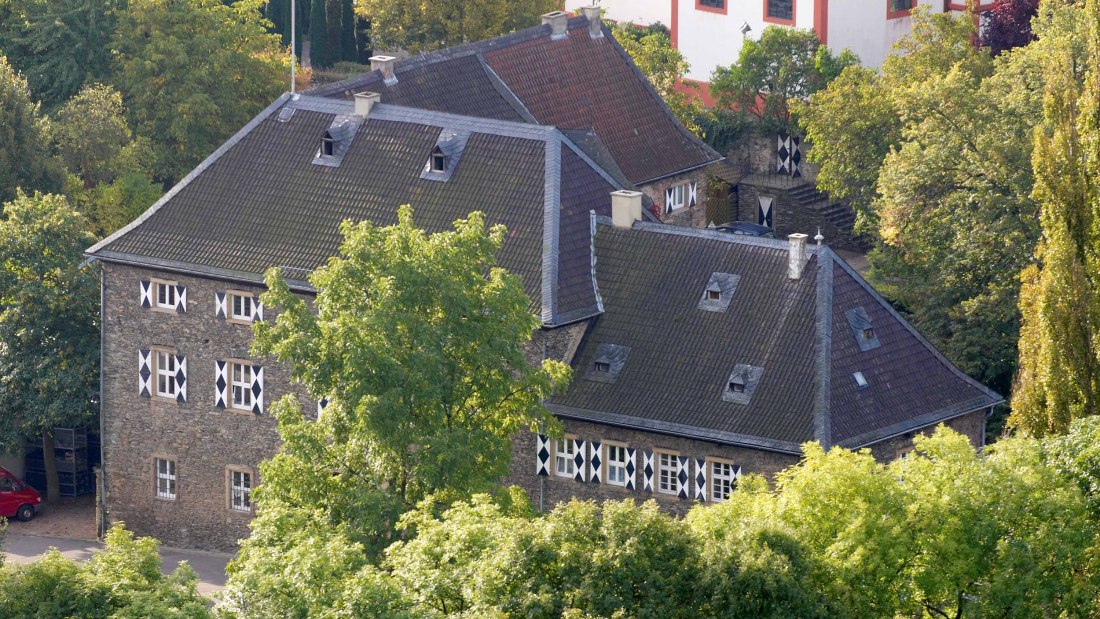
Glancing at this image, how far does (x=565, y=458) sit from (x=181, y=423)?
10.2m

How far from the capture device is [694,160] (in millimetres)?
72875

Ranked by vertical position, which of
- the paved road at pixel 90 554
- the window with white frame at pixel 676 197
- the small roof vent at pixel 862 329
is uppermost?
the window with white frame at pixel 676 197

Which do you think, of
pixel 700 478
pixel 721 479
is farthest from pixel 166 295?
pixel 721 479

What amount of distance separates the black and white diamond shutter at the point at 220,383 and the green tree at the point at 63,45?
20560 millimetres

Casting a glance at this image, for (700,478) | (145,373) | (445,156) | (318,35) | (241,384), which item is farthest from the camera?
(318,35)

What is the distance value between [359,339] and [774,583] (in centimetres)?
1228

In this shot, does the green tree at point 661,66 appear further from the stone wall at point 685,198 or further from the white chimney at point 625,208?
the white chimney at point 625,208

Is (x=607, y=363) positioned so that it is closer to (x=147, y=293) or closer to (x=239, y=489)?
(x=239, y=489)

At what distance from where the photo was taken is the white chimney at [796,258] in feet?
188

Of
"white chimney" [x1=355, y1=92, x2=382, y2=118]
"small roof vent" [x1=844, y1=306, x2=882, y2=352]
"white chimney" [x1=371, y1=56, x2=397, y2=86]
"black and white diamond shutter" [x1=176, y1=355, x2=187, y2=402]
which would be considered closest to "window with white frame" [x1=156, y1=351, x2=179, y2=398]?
"black and white diamond shutter" [x1=176, y1=355, x2=187, y2=402]

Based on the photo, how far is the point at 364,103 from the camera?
A: 62.7 meters

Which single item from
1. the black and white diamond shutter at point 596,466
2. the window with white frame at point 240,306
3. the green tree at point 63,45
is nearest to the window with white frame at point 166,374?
the window with white frame at point 240,306

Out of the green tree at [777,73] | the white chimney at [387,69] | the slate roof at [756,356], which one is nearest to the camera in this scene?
the slate roof at [756,356]

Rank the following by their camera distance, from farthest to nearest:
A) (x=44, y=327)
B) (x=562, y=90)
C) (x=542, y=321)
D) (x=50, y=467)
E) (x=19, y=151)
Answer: (x=19, y=151)
(x=562, y=90)
(x=50, y=467)
(x=44, y=327)
(x=542, y=321)
